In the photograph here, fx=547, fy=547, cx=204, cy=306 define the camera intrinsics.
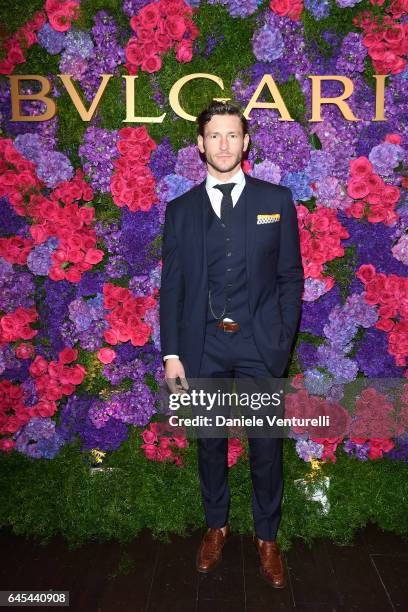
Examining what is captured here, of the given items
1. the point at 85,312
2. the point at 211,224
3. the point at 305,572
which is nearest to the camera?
the point at 211,224

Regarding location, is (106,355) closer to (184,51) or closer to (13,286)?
(13,286)

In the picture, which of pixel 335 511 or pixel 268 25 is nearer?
pixel 268 25

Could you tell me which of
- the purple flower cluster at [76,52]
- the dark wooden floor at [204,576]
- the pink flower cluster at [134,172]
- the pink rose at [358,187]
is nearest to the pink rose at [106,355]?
the pink flower cluster at [134,172]

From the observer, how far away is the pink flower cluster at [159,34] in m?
3.37

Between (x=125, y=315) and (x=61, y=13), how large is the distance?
194 centimetres

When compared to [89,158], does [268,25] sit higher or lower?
higher

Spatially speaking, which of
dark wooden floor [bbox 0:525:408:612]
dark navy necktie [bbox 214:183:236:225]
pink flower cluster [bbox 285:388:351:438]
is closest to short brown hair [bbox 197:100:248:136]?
dark navy necktie [bbox 214:183:236:225]

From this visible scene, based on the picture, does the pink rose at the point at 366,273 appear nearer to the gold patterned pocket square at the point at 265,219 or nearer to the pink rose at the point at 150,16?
the gold patterned pocket square at the point at 265,219

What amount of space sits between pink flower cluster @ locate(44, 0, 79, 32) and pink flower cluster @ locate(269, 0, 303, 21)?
1233 millimetres

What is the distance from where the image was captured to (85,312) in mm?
3709

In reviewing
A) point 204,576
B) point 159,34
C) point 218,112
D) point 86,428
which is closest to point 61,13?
point 159,34

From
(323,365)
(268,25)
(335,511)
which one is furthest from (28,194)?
(335,511)

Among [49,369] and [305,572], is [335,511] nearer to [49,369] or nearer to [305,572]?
[305,572]

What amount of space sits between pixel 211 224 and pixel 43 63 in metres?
1.65
